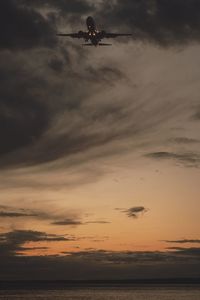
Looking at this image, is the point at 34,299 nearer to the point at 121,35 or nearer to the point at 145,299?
the point at 145,299

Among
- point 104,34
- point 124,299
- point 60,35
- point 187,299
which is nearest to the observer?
point 104,34

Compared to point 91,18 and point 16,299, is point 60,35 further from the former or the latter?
point 16,299

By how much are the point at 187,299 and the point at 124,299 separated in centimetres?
1761

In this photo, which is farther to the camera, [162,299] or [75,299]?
[75,299]

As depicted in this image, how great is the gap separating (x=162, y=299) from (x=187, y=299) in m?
7.59

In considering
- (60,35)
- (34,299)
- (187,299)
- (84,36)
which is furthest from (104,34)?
(34,299)

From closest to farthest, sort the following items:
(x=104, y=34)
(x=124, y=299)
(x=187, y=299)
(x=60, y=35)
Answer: (x=104, y=34), (x=60, y=35), (x=187, y=299), (x=124, y=299)

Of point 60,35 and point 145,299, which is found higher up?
point 60,35

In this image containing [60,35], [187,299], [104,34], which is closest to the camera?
[104,34]

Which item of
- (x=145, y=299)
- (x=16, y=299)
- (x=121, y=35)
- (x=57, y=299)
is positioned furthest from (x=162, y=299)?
(x=121, y=35)

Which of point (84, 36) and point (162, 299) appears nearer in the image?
point (84, 36)

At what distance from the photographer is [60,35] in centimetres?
11956

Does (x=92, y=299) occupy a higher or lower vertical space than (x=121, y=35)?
lower

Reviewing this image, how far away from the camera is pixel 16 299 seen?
148000mm
